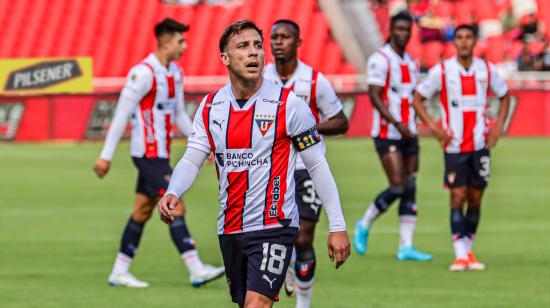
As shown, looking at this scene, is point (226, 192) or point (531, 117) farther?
point (531, 117)

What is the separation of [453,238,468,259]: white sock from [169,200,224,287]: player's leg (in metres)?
2.42

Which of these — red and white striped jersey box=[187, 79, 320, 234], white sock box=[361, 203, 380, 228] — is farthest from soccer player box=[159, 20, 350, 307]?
white sock box=[361, 203, 380, 228]

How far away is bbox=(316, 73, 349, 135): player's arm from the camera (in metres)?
9.48

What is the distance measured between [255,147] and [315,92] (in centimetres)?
302

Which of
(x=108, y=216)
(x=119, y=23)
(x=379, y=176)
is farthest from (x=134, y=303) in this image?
(x=119, y=23)

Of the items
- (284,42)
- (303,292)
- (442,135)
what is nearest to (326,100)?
(284,42)

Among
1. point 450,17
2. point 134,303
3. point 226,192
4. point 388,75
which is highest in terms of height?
point 450,17

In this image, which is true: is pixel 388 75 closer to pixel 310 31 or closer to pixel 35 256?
pixel 35 256

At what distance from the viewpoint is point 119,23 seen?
42.0 m

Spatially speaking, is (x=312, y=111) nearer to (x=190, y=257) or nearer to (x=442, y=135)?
(x=190, y=257)

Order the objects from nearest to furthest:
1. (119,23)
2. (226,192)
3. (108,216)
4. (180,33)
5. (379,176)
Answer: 1. (226,192)
2. (180,33)
3. (108,216)
4. (379,176)
5. (119,23)

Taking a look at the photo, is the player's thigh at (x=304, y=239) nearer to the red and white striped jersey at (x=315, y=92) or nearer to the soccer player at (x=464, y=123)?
the red and white striped jersey at (x=315, y=92)

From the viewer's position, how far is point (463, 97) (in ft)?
40.5

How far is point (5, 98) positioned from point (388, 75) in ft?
60.9
